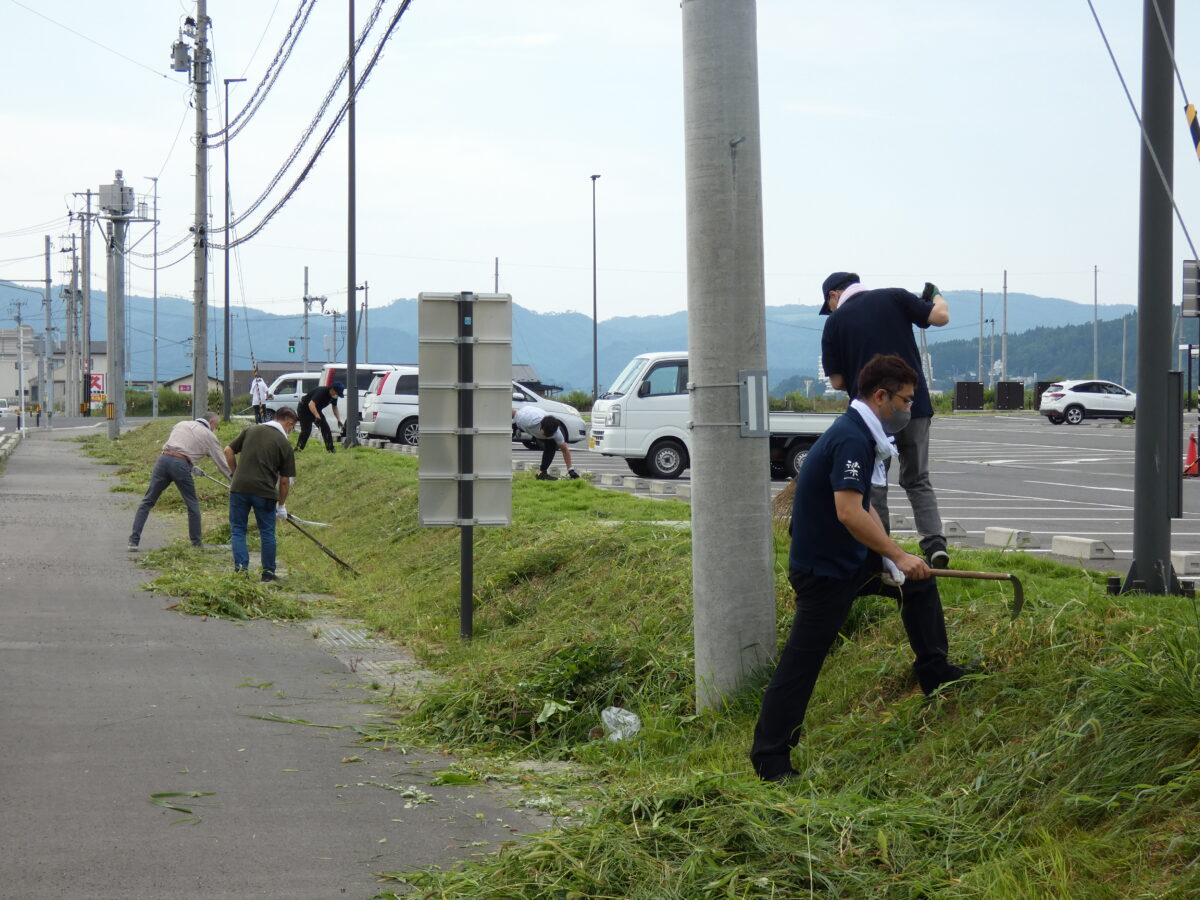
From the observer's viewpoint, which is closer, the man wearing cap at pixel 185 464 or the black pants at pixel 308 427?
the man wearing cap at pixel 185 464

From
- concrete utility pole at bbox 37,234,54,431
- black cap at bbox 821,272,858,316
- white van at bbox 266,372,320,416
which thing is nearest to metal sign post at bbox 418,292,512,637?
black cap at bbox 821,272,858,316

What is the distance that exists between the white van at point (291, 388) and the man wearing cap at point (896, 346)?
32.5 metres

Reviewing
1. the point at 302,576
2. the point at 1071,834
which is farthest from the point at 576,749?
the point at 302,576

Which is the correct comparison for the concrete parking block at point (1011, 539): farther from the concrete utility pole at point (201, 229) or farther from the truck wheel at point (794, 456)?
the concrete utility pole at point (201, 229)

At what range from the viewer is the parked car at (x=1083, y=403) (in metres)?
49.7

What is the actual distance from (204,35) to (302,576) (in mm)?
21108

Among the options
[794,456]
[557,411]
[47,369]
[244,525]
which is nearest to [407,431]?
[557,411]

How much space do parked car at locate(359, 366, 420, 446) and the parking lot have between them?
2837mm

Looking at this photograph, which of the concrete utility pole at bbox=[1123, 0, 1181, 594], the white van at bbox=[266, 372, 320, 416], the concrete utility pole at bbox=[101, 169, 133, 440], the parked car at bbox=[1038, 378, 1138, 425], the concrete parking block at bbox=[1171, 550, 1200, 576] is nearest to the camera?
the concrete utility pole at bbox=[1123, 0, 1181, 594]

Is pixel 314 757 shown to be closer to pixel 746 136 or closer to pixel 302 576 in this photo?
pixel 746 136

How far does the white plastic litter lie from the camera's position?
664cm

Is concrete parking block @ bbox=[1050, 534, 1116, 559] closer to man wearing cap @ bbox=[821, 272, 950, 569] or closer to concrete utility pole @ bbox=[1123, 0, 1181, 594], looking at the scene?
concrete utility pole @ bbox=[1123, 0, 1181, 594]

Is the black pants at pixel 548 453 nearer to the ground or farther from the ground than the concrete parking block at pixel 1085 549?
farther from the ground

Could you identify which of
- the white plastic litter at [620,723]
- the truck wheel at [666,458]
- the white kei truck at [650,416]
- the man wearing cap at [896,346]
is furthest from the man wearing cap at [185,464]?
the man wearing cap at [896,346]
